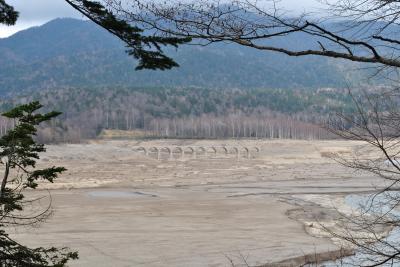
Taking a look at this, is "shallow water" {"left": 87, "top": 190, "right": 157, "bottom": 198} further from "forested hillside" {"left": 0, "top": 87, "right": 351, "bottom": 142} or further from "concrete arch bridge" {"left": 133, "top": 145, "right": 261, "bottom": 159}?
"forested hillside" {"left": 0, "top": 87, "right": 351, "bottom": 142}

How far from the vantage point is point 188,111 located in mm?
159500

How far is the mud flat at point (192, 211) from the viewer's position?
1992cm

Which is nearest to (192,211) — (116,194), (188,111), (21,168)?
(116,194)

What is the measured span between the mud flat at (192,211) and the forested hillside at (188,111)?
4827cm

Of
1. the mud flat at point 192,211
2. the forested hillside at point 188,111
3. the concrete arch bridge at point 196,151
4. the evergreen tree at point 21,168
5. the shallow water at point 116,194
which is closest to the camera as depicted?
the evergreen tree at point 21,168

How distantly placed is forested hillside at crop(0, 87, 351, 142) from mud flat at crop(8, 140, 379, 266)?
4827 cm

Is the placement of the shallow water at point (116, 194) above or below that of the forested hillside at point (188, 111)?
below

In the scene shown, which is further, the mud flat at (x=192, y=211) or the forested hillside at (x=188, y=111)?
the forested hillside at (x=188, y=111)

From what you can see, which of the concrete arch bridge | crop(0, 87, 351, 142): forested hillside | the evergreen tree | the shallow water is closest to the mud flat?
the shallow water

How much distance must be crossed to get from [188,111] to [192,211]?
129 m

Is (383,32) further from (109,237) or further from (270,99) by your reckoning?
(270,99)

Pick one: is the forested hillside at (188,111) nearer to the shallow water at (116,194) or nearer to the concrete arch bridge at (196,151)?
the concrete arch bridge at (196,151)

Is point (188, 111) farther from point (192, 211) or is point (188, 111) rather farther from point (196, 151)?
point (192, 211)

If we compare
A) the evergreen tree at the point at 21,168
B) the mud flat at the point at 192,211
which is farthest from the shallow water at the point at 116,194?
the evergreen tree at the point at 21,168
